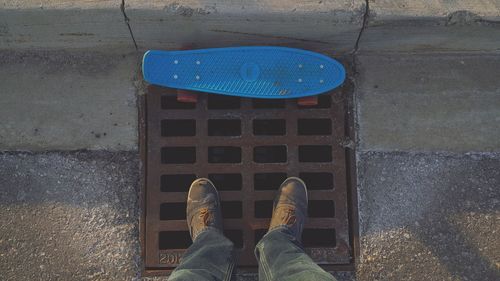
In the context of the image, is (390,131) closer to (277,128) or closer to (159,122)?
(277,128)

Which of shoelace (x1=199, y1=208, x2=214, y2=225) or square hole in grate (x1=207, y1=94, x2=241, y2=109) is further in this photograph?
square hole in grate (x1=207, y1=94, x2=241, y2=109)

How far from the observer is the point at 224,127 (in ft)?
7.85

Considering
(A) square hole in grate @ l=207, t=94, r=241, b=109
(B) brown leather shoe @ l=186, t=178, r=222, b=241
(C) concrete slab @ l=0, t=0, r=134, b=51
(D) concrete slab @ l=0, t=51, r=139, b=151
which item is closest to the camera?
(C) concrete slab @ l=0, t=0, r=134, b=51

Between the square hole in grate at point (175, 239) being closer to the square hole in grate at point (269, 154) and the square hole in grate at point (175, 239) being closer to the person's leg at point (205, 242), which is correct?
Answer: the person's leg at point (205, 242)

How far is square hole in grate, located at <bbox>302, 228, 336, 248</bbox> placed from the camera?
227cm

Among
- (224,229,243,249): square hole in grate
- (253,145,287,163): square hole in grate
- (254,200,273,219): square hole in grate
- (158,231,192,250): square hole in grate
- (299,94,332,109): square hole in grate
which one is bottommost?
(158,231,192,250): square hole in grate

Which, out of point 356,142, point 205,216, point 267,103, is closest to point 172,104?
point 267,103

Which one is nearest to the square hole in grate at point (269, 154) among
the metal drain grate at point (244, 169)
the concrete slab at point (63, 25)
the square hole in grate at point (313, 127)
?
the metal drain grate at point (244, 169)

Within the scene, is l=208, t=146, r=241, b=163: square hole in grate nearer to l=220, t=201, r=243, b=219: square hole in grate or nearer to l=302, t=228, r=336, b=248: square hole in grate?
l=220, t=201, r=243, b=219: square hole in grate

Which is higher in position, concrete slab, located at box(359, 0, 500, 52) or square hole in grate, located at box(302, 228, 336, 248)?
concrete slab, located at box(359, 0, 500, 52)

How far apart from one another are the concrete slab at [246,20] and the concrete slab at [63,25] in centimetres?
9

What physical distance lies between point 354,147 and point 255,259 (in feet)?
2.26

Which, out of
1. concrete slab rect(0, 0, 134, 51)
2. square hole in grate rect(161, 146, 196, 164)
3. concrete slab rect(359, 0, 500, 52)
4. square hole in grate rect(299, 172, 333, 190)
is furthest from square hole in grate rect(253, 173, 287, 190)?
concrete slab rect(0, 0, 134, 51)

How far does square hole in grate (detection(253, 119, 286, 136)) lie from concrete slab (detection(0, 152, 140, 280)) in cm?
60
